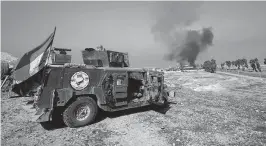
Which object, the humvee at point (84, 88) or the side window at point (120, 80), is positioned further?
the side window at point (120, 80)

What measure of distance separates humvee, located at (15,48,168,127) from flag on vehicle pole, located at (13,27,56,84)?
239 millimetres

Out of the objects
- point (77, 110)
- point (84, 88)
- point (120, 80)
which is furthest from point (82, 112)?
point (120, 80)

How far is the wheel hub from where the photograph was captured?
579 cm

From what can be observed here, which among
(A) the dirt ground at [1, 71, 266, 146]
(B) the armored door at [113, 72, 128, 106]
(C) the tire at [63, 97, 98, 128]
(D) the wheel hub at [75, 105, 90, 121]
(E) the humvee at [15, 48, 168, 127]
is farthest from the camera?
(B) the armored door at [113, 72, 128, 106]

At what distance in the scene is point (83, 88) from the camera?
228 inches

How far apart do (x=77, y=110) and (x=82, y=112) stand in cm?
23

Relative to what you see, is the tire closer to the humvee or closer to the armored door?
the humvee

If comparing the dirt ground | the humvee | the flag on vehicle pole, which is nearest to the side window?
the humvee

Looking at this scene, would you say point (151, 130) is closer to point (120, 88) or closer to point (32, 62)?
point (120, 88)

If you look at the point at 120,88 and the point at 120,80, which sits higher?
the point at 120,80

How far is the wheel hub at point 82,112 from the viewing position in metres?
5.79

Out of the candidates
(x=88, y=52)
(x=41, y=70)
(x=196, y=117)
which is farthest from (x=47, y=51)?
(x=196, y=117)

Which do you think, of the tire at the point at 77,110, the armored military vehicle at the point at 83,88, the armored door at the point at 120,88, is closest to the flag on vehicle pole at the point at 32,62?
the armored military vehicle at the point at 83,88

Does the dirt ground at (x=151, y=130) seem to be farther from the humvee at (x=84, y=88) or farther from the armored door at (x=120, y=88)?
the armored door at (x=120, y=88)
